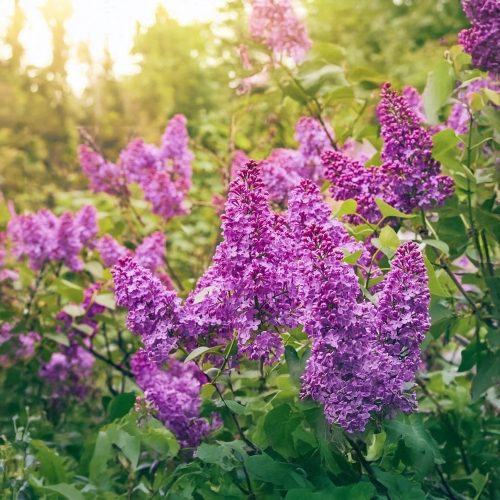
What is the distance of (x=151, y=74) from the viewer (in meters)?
21.8

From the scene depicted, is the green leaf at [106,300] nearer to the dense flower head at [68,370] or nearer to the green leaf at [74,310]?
the green leaf at [74,310]

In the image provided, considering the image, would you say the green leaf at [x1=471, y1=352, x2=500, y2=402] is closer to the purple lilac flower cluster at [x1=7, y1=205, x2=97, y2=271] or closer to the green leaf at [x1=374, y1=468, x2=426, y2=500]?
the green leaf at [x1=374, y1=468, x2=426, y2=500]

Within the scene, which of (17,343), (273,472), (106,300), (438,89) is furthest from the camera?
(17,343)

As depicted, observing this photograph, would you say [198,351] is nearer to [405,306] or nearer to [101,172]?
[405,306]

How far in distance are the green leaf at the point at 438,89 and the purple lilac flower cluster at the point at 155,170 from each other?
1491 millimetres

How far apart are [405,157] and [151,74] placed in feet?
67.4

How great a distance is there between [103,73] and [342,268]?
2626 cm

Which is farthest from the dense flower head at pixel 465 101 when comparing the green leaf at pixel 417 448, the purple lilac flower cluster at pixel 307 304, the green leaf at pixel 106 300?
the green leaf at pixel 106 300

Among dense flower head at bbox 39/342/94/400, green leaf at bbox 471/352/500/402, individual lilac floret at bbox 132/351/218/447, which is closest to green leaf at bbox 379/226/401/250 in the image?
green leaf at bbox 471/352/500/402

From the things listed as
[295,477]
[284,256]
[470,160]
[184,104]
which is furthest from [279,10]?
[184,104]

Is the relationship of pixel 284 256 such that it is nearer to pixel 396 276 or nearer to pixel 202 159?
pixel 396 276

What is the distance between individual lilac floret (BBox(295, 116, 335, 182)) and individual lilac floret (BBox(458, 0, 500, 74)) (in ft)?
2.63

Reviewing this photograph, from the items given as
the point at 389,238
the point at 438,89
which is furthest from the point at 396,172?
the point at 438,89

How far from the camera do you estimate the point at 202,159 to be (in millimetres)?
6219
